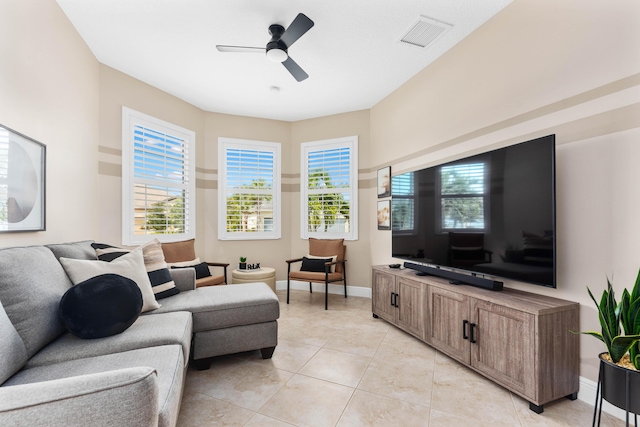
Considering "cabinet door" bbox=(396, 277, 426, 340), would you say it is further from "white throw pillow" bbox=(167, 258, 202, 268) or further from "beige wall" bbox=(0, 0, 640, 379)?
"white throw pillow" bbox=(167, 258, 202, 268)

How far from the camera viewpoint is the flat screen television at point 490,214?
2004 mm

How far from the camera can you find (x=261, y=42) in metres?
2.91

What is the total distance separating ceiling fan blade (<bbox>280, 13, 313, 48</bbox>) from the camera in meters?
2.22

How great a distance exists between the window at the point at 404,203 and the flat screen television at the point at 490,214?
1cm

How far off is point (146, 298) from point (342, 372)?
1573mm

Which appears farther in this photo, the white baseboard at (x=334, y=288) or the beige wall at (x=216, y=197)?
the beige wall at (x=216, y=197)

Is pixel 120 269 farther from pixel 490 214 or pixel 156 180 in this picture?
pixel 490 214

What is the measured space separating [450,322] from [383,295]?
101 cm

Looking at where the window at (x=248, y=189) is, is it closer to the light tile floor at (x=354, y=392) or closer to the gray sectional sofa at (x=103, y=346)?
the gray sectional sofa at (x=103, y=346)

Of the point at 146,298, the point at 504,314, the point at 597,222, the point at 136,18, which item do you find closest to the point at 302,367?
the point at 146,298

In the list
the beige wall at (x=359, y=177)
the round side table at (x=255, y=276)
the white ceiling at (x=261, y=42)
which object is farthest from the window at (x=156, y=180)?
the beige wall at (x=359, y=177)

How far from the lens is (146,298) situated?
220cm

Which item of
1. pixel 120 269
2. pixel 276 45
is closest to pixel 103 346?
pixel 120 269

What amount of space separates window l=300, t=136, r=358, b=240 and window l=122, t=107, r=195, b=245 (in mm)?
1750
